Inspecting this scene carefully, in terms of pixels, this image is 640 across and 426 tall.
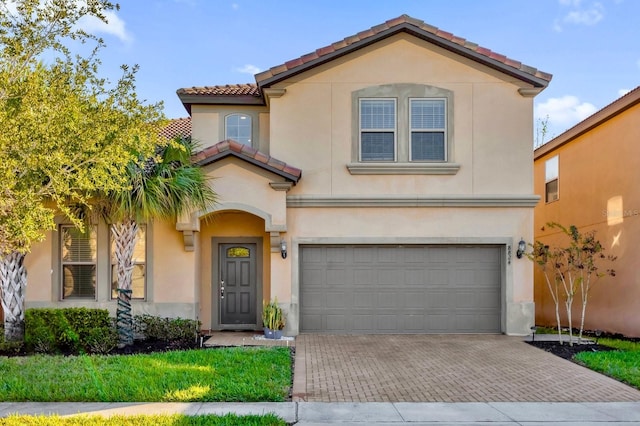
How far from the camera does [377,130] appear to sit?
43.1 ft

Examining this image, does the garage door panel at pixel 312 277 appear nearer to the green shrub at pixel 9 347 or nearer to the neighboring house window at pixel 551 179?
the green shrub at pixel 9 347

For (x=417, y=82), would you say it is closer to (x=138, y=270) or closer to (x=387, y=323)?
(x=387, y=323)

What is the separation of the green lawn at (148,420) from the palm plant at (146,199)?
4649mm

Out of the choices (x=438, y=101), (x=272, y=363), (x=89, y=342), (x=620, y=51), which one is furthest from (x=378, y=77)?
(x=620, y=51)

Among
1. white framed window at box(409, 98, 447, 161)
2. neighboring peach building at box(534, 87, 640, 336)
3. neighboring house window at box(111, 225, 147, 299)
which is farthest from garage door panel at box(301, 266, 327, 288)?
neighboring peach building at box(534, 87, 640, 336)

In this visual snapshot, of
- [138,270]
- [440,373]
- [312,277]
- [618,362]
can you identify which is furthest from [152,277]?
[618,362]

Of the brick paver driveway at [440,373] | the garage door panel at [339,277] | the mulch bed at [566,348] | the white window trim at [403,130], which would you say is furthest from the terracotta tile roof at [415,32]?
the brick paver driveway at [440,373]

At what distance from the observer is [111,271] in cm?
1301

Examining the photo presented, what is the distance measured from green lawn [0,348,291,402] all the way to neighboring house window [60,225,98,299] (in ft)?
10.5

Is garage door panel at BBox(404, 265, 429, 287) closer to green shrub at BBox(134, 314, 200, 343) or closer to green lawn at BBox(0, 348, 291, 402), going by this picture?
green lawn at BBox(0, 348, 291, 402)

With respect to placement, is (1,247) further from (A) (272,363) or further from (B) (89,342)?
(A) (272,363)

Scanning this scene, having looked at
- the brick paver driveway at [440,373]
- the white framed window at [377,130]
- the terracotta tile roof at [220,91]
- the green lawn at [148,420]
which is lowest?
the brick paver driveway at [440,373]

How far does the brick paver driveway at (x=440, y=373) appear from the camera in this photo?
7688mm

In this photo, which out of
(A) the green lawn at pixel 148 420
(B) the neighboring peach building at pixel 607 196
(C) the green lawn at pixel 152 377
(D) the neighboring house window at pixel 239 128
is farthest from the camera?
(D) the neighboring house window at pixel 239 128
